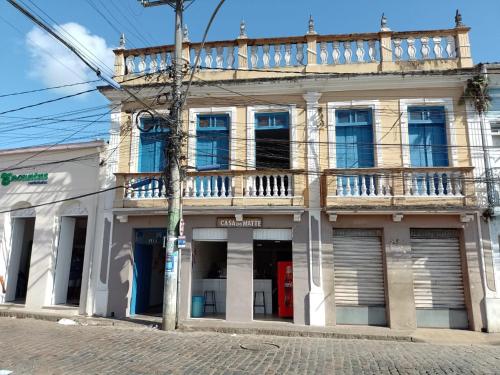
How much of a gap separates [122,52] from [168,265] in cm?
810

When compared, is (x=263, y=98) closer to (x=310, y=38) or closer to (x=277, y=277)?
(x=310, y=38)

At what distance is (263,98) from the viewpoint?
→ 13375mm

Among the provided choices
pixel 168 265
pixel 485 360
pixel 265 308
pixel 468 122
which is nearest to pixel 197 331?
pixel 168 265

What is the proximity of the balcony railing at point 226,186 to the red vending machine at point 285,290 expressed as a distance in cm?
218

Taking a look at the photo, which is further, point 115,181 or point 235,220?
point 115,181

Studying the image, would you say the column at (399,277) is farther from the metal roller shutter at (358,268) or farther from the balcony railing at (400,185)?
the balcony railing at (400,185)

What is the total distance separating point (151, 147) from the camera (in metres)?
13.9

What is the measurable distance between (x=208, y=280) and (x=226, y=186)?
3.33 m

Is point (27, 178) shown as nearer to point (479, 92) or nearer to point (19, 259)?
point (19, 259)

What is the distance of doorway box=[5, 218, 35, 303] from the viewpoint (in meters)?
15.1

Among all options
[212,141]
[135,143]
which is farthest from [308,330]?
[135,143]

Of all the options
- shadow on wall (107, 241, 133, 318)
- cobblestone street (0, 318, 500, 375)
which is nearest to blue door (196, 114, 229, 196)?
shadow on wall (107, 241, 133, 318)

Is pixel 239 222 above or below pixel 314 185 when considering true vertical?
below

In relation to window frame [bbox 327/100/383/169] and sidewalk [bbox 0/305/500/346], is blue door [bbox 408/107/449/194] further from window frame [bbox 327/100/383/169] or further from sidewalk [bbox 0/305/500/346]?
sidewalk [bbox 0/305/500/346]
